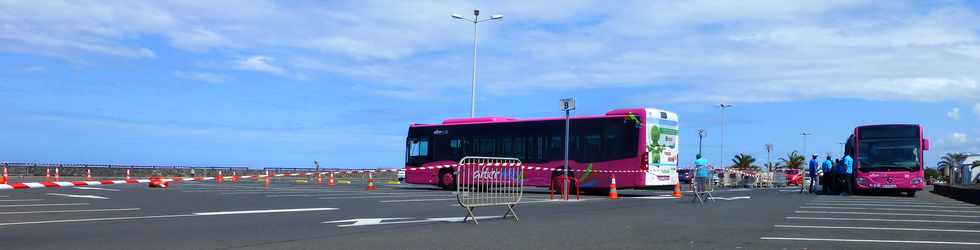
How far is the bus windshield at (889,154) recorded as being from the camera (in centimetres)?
2772

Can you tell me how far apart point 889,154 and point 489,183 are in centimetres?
1877

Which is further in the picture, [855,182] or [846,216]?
[855,182]

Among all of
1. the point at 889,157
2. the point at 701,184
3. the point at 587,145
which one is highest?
the point at 587,145

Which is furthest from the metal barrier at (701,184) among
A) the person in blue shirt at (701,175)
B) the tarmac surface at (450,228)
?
the tarmac surface at (450,228)

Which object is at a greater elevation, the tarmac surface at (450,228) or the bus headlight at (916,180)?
the bus headlight at (916,180)

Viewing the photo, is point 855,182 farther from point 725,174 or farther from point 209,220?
point 209,220

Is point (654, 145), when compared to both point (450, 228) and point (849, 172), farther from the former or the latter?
point (450, 228)

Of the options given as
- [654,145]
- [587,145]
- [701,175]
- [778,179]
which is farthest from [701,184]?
[778,179]

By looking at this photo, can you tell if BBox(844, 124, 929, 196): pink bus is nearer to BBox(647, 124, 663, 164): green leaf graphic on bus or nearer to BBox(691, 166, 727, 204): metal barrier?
BBox(647, 124, 663, 164): green leaf graphic on bus

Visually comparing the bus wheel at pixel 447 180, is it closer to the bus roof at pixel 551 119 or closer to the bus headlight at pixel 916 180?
the bus roof at pixel 551 119

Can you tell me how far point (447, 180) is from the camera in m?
30.8

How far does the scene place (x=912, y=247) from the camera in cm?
893

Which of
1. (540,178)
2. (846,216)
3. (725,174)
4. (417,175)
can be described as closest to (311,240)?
(846,216)

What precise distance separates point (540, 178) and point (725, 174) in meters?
16.1
